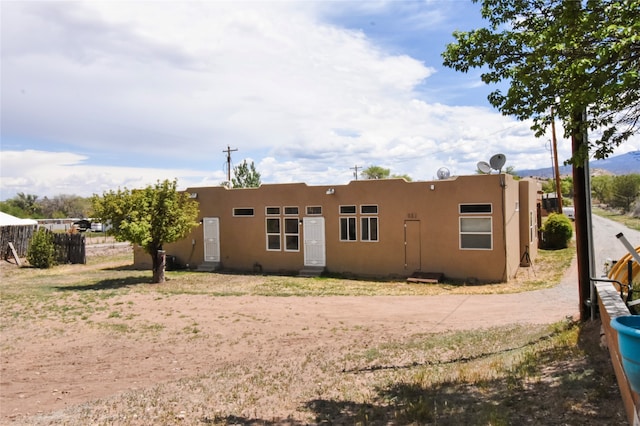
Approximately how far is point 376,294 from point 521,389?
374 inches

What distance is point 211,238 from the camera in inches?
844

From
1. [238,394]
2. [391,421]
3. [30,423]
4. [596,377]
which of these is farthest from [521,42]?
[30,423]

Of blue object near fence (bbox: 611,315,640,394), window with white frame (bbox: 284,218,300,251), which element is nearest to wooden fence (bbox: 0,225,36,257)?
window with white frame (bbox: 284,218,300,251)

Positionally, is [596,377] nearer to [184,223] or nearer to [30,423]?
[30,423]

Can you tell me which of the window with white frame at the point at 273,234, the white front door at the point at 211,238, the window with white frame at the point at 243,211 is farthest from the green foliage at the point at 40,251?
the window with white frame at the point at 273,234

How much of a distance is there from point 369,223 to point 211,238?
7426 millimetres

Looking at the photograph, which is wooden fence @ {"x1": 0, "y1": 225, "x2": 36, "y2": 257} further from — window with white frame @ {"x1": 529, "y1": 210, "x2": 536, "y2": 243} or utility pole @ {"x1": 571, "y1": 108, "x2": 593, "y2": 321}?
utility pole @ {"x1": 571, "y1": 108, "x2": 593, "y2": 321}

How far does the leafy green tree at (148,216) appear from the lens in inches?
647

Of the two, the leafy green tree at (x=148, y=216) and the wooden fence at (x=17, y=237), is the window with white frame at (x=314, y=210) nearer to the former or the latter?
the leafy green tree at (x=148, y=216)

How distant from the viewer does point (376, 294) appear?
14.7 meters

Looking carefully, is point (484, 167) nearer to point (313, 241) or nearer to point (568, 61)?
point (313, 241)

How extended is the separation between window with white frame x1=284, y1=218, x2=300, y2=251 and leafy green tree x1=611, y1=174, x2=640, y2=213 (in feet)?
72.5

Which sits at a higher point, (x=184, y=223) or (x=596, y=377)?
(x=184, y=223)

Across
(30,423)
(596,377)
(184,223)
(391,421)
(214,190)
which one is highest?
(214,190)
